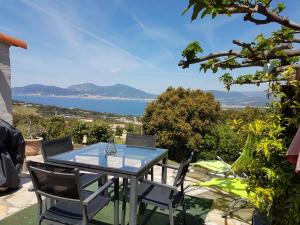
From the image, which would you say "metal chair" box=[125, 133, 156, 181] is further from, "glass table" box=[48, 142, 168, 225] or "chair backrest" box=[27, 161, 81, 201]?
"chair backrest" box=[27, 161, 81, 201]

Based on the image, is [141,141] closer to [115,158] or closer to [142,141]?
[142,141]

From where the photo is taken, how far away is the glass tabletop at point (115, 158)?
3.03 m

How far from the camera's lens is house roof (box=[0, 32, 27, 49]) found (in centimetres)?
489

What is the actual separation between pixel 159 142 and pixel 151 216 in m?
5.00

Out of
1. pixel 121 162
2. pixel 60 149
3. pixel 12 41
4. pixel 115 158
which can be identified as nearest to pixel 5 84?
pixel 12 41

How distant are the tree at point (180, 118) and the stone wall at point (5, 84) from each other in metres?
4.56

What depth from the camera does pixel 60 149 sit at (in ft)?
13.0

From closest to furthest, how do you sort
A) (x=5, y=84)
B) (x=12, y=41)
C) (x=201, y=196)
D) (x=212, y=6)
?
(x=212, y=6)
(x=201, y=196)
(x=12, y=41)
(x=5, y=84)

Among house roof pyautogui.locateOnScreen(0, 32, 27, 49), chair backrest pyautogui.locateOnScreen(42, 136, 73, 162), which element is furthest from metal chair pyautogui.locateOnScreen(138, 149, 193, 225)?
house roof pyautogui.locateOnScreen(0, 32, 27, 49)

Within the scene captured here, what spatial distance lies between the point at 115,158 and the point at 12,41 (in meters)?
3.24

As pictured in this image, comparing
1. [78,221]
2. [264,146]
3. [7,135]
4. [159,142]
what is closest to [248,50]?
[264,146]

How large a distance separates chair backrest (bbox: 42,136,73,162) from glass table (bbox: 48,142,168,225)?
175 mm

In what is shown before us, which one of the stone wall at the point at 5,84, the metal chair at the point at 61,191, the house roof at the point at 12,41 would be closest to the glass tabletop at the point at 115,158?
the metal chair at the point at 61,191

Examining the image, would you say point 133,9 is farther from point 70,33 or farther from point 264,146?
point 264,146
